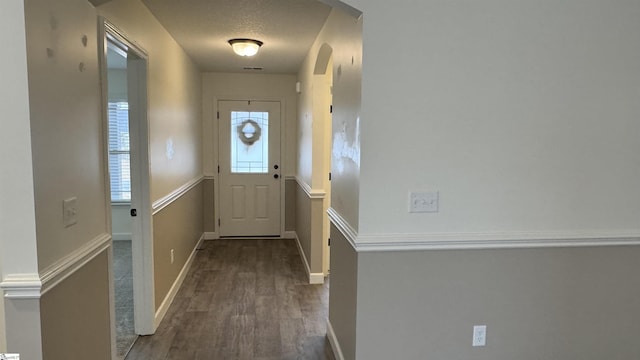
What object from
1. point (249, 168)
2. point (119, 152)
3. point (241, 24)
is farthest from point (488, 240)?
point (119, 152)

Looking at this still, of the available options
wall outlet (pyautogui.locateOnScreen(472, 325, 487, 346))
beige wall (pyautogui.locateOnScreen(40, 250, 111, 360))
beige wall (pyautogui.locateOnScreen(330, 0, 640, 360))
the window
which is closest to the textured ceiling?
beige wall (pyautogui.locateOnScreen(330, 0, 640, 360))

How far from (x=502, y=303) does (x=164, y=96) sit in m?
2.91

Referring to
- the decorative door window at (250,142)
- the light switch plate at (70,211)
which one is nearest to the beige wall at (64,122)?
the light switch plate at (70,211)

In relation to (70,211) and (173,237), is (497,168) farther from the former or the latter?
(173,237)

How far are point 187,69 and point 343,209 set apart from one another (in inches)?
121

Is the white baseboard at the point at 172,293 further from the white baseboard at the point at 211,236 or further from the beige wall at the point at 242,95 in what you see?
the beige wall at the point at 242,95

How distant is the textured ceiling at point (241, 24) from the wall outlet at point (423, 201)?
157 cm

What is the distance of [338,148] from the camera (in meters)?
2.66

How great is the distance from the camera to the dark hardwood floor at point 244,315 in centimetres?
288

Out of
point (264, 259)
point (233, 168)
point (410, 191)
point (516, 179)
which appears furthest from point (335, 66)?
point (233, 168)

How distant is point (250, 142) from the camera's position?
20.2 feet

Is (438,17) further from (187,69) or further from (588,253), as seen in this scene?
(187,69)

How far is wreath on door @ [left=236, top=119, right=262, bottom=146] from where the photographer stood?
6.11m

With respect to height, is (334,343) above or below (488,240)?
below
